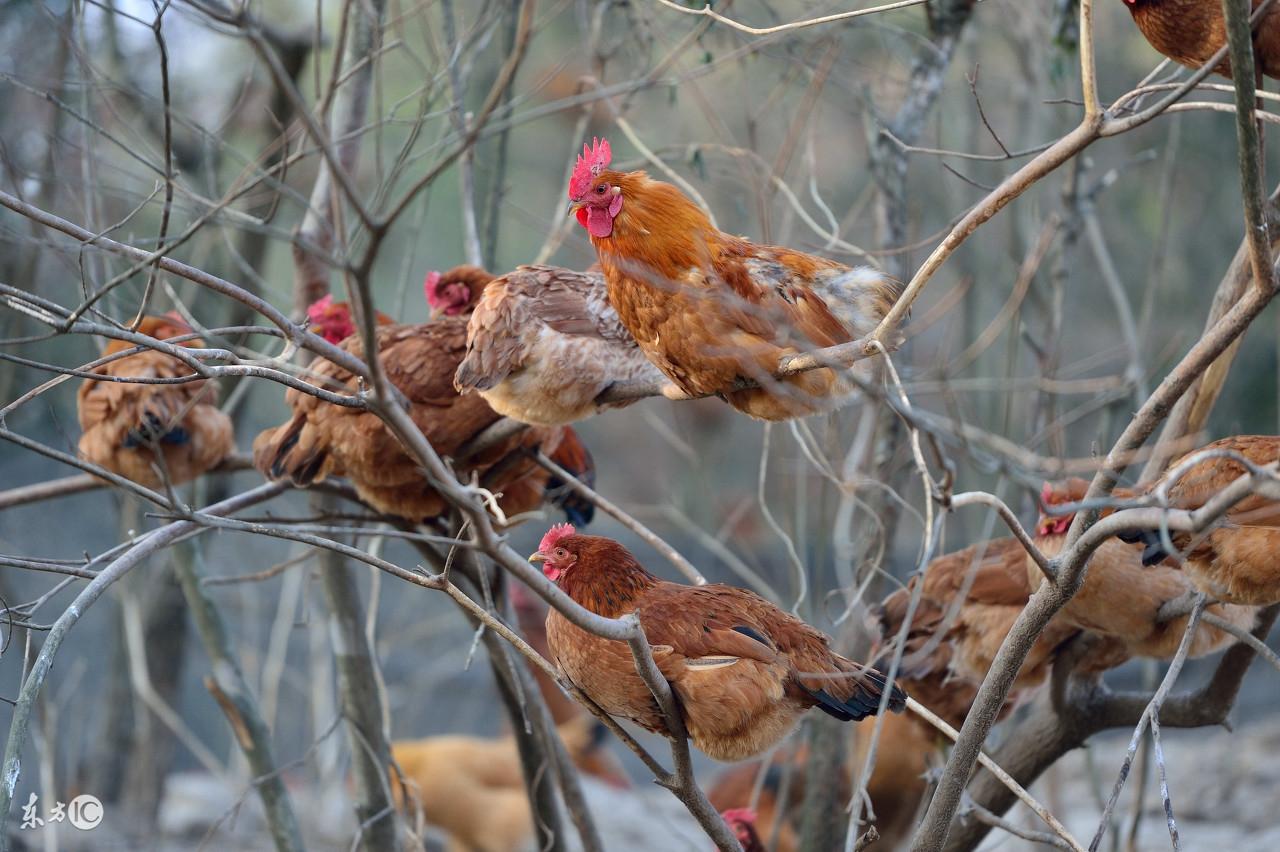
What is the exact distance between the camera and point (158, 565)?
241 inches

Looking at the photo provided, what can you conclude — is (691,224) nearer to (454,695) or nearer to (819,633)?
(819,633)

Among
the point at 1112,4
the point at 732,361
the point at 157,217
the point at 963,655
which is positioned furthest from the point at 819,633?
the point at 1112,4

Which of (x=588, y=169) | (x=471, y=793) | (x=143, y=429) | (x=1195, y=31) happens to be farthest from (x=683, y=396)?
(x=471, y=793)

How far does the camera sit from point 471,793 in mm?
6164

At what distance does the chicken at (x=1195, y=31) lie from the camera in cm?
264

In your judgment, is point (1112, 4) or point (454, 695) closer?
point (1112, 4)

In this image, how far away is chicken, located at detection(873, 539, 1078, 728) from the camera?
3.44 m

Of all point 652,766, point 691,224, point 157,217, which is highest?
point 157,217

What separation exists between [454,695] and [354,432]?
6741 millimetres

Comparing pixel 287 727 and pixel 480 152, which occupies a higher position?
pixel 480 152

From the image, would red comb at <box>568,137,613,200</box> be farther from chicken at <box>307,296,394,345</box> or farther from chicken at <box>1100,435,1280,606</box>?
chicken at <box>1100,435,1280,606</box>

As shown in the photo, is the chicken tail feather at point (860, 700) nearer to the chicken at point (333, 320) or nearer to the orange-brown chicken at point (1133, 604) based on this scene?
the orange-brown chicken at point (1133, 604)

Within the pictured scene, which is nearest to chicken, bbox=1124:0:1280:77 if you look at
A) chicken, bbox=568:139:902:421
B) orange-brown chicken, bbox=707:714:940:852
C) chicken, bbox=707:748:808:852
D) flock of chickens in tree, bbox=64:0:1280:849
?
flock of chickens in tree, bbox=64:0:1280:849

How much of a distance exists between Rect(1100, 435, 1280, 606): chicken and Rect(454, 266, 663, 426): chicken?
1422 mm
